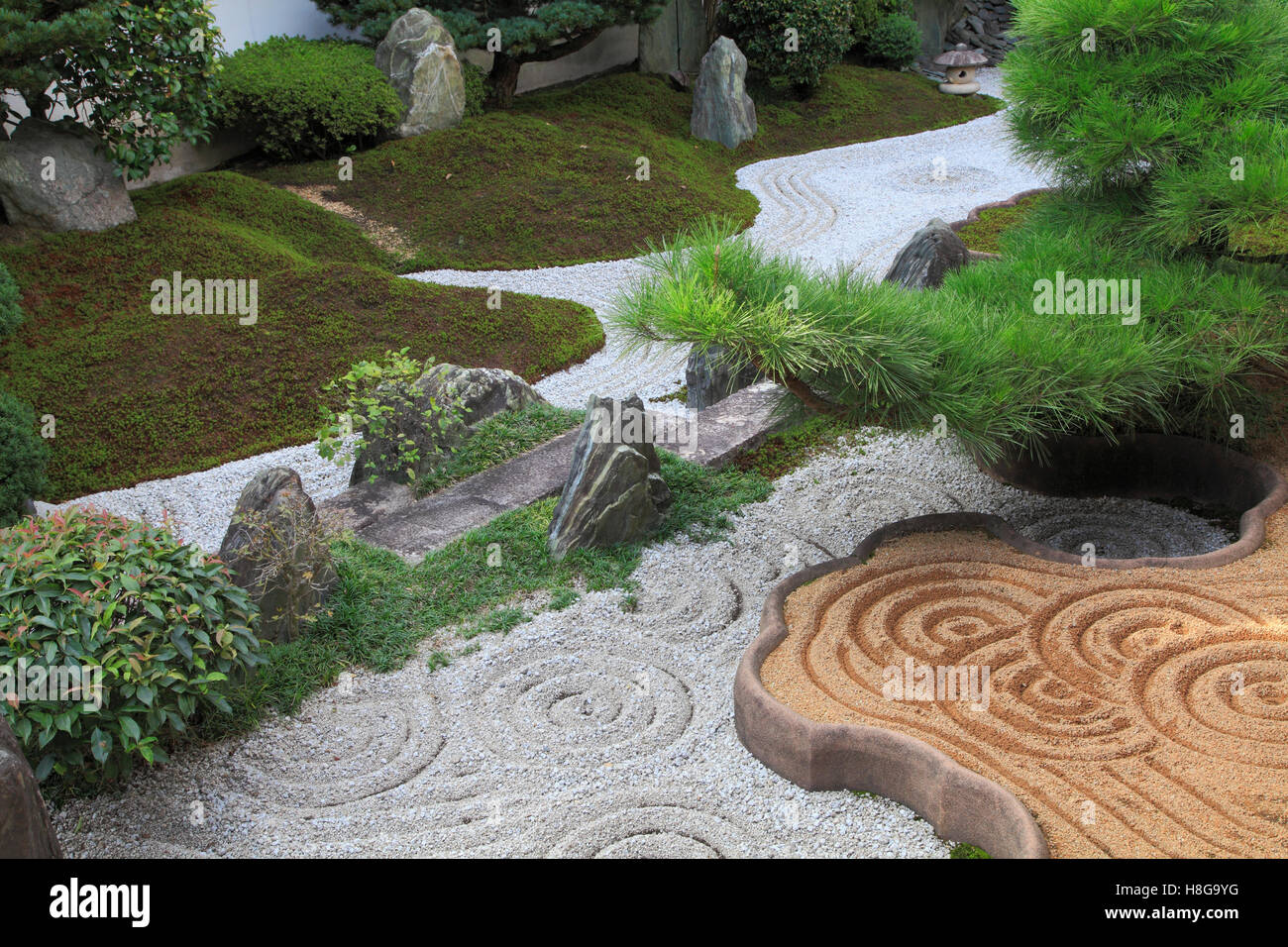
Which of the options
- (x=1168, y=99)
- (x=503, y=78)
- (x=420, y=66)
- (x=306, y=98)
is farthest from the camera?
(x=503, y=78)

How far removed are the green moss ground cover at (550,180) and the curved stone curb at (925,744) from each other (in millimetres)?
6268

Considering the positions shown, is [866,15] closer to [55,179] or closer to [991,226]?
[991,226]

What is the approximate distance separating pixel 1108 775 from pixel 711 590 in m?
2.05

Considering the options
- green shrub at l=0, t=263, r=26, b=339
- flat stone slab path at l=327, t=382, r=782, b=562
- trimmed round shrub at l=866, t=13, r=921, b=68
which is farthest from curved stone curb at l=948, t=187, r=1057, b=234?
green shrub at l=0, t=263, r=26, b=339

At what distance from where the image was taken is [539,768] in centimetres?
A: 400

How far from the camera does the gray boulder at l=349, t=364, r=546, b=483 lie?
6.31m

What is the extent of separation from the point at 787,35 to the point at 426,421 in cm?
1121

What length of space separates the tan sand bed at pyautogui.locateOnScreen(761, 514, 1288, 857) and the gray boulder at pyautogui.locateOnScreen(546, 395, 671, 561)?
3.68 ft

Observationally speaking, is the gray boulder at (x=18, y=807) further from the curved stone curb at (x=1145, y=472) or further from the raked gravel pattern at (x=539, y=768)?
the curved stone curb at (x=1145, y=472)

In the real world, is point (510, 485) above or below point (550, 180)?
below

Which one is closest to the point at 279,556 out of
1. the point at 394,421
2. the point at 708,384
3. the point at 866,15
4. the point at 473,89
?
the point at 394,421

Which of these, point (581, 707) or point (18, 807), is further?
point (581, 707)

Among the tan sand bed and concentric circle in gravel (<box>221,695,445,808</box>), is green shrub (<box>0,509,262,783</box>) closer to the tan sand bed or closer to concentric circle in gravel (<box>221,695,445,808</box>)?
concentric circle in gravel (<box>221,695,445,808</box>)

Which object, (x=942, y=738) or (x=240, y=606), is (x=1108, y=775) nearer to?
→ (x=942, y=738)
